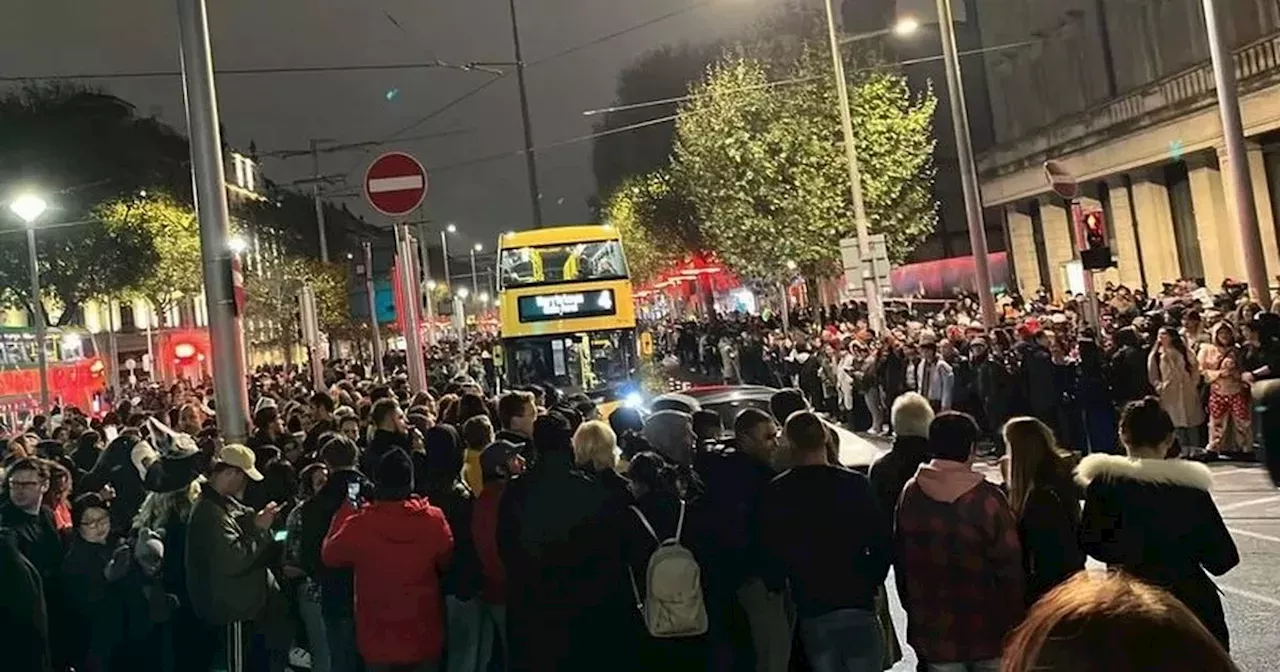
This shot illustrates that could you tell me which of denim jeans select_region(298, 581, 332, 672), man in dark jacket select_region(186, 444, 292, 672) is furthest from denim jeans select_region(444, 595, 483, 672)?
man in dark jacket select_region(186, 444, 292, 672)

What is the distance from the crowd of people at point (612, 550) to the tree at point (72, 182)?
45.6 meters

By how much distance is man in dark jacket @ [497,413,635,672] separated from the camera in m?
5.36

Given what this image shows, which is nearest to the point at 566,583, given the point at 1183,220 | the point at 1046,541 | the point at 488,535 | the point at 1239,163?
the point at 488,535

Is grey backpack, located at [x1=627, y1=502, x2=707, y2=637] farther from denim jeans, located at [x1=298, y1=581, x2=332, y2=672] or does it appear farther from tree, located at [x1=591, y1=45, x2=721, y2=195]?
tree, located at [x1=591, y1=45, x2=721, y2=195]

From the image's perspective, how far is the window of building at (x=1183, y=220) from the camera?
1307 inches

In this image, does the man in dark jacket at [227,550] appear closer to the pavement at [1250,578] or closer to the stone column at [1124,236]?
the pavement at [1250,578]

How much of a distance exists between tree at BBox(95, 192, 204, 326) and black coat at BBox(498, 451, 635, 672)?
5014 centimetres

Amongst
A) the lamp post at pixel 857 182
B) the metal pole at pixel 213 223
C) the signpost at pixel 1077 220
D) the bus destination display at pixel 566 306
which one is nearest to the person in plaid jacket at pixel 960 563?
the metal pole at pixel 213 223

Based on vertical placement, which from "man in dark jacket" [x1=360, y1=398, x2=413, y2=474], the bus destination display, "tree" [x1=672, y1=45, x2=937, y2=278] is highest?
"tree" [x1=672, y1=45, x2=937, y2=278]

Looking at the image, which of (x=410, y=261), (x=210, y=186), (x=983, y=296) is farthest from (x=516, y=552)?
(x=983, y=296)

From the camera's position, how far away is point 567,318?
21.0 m

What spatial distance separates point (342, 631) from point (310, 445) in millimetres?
3549

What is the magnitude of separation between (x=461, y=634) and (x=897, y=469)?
2584mm

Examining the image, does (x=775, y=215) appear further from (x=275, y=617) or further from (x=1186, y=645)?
(x=1186, y=645)
